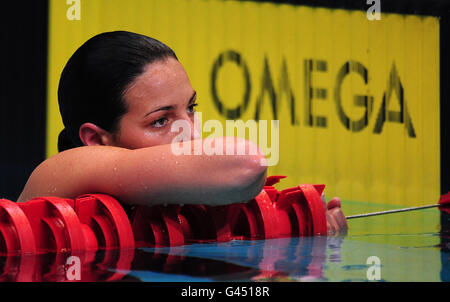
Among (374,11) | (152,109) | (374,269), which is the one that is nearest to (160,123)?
(152,109)

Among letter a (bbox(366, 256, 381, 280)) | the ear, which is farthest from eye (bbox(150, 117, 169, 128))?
letter a (bbox(366, 256, 381, 280))

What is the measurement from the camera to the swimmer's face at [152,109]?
1546 mm

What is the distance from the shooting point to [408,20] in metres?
6.65

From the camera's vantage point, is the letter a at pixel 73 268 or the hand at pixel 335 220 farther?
the hand at pixel 335 220

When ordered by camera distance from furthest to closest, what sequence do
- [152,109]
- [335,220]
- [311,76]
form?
[311,76] → [335,220] → [152,109]

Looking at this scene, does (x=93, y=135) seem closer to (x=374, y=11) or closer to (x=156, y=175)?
(x=156, y=175)

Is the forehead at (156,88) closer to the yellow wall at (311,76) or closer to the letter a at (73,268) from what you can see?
the letter a at (73,268)

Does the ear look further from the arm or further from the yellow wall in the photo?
the yellow wall

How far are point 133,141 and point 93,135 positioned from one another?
0.47ft

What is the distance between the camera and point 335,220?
1759 mm

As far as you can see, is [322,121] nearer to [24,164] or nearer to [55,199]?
[24,164]

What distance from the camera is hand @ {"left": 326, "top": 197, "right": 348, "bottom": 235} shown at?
5.65 ft

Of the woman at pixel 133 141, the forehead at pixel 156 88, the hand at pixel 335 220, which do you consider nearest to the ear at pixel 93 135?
the woman at pixel 133 141

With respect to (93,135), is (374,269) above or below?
below
